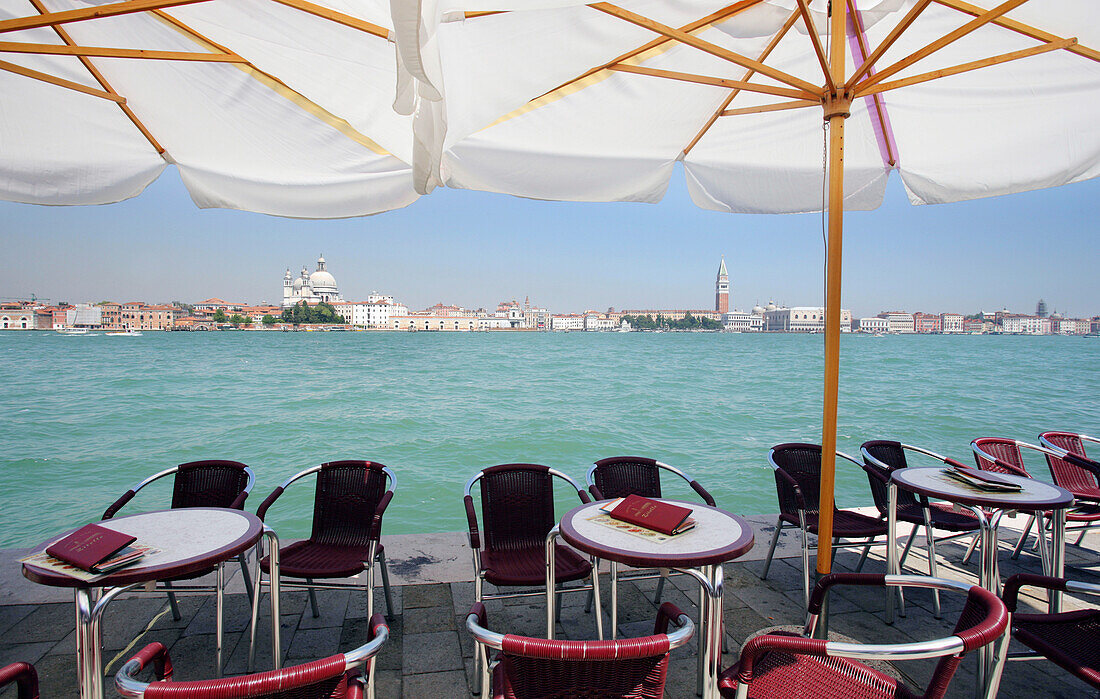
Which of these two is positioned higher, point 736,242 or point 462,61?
point 736,242

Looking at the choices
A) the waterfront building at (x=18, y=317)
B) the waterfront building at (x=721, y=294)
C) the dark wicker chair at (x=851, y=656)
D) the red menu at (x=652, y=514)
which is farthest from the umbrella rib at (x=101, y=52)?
the waterfront building at (x=18, y=317)

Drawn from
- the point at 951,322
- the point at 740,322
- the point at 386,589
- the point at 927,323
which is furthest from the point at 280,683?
the point at 927,323

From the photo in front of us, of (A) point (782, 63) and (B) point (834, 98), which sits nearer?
(B) point (834, 98)

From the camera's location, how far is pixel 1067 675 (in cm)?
225

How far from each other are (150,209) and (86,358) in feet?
51.8

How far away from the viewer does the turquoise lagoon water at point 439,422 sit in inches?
316

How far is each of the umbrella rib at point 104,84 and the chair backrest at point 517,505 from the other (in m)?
2.35

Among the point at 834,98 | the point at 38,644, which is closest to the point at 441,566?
the point at 38,644

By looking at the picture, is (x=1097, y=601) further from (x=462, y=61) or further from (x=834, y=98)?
(x=462, y=61)

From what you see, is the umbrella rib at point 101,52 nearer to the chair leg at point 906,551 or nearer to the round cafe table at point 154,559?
the round cafe table at point 154,559

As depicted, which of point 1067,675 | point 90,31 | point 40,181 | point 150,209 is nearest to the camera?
point 1067,675

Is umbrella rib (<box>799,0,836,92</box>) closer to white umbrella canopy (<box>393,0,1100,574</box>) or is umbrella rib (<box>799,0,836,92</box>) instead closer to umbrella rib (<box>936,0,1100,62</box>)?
white umbrella canopy (<box>393,0,1100,574</box>)

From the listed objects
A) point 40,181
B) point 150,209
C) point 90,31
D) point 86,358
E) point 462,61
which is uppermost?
point 150,209

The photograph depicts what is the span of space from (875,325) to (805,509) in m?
106
